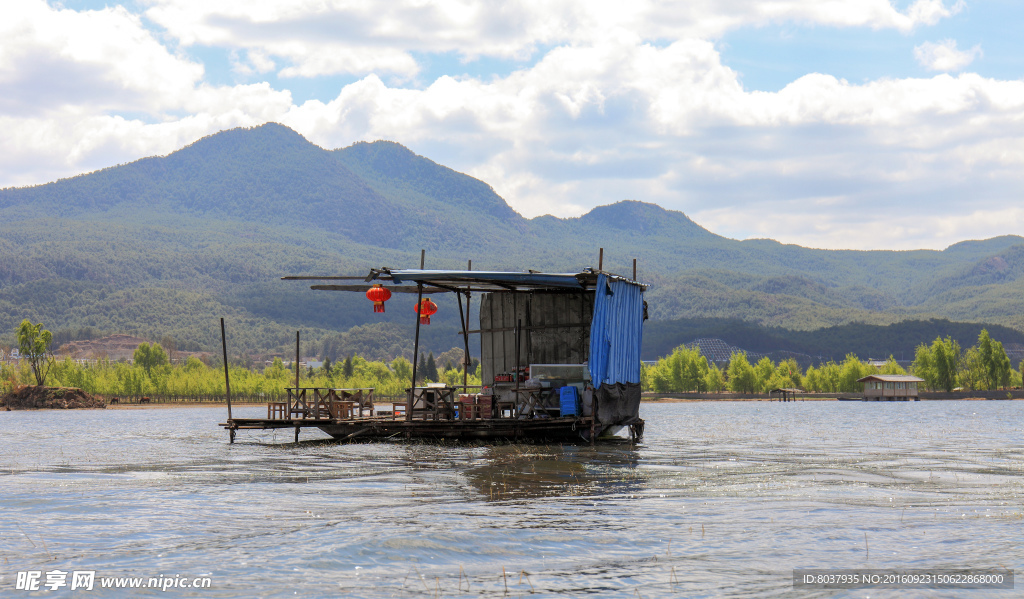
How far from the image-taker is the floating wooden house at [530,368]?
104 feet

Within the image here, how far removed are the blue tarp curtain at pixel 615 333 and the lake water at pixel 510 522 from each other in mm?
3506

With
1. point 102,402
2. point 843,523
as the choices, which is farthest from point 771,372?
point 843,523

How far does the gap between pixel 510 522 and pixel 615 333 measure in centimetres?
1673

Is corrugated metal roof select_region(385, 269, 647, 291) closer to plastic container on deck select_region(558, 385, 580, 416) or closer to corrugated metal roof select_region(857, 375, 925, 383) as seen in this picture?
plastic container on deck select_region(558, 385, 580, 416)

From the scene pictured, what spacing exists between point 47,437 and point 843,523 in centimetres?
4715

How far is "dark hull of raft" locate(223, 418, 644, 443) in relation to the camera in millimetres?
31797

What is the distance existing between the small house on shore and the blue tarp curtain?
396 feet

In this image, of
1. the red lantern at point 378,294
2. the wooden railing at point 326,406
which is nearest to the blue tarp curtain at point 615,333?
the red lantern at point 378,294

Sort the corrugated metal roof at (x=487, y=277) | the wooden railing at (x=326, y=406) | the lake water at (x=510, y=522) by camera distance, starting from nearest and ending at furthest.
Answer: the lake water at (x=510, y=522), the corrugated metal roof at (x=487, y=277), the wooden railing at (x=326, y=406)

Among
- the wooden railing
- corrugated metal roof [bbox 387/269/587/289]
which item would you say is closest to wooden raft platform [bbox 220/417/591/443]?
the wooden railing

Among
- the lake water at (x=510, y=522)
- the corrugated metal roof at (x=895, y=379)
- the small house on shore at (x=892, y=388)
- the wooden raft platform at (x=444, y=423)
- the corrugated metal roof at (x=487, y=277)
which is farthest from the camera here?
the corrugated metal roof at (x=895, y=379)

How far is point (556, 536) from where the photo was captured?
50.9ft

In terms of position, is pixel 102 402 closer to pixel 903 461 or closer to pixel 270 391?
pixel 270 391

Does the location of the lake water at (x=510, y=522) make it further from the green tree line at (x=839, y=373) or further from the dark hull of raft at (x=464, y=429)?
the green tree line at (x=839, y=373)
